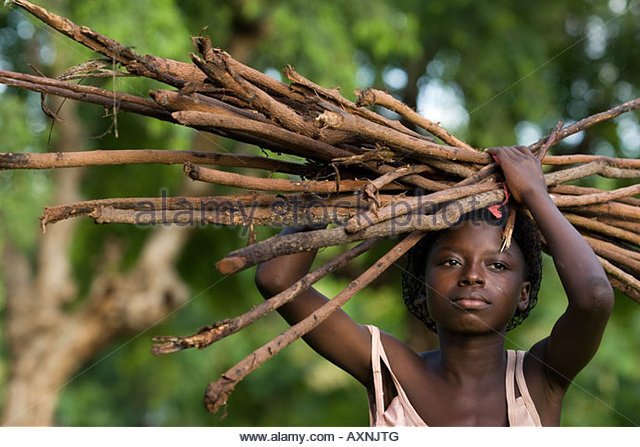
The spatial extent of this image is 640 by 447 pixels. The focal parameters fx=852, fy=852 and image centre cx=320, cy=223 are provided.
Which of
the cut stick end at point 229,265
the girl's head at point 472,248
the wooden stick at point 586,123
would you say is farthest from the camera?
the wooden stick at point 586,123

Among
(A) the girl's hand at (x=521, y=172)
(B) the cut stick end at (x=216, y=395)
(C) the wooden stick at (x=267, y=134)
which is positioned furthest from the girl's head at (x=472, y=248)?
(B) the cut stick end at (x=216, y=395)

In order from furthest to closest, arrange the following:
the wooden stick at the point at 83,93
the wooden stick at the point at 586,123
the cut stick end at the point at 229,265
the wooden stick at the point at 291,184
Answer: the wooden stick at the point at 586,123 < the wooden stick at the point at 291,184 < the wooden stick at the point at 83,93 < the cut stick end at the point at 229,265

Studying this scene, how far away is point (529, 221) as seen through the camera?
216 centimetres

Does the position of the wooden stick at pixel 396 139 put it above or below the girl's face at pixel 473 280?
above

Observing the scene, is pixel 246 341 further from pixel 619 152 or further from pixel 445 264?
pixel 445 264

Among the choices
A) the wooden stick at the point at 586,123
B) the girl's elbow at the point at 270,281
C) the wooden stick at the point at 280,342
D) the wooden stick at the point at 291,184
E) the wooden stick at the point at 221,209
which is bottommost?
the wooden stick at the point at 280,342

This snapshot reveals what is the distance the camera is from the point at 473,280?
6.75ft

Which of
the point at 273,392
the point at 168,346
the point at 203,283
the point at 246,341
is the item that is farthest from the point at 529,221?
the point at 273,392

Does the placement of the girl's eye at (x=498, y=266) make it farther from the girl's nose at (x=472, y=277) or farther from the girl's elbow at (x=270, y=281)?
the girl's elbow at (x=270, y=281)

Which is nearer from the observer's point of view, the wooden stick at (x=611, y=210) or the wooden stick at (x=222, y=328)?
the wooden stick at (x=222, y=328)

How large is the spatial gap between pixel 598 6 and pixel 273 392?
601 centimetres

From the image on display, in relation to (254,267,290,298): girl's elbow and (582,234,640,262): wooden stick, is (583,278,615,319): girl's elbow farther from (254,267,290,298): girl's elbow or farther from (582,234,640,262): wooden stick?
(254,267,290,298): girl's elbow

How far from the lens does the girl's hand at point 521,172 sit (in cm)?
201

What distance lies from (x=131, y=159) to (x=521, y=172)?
3.03 feet
